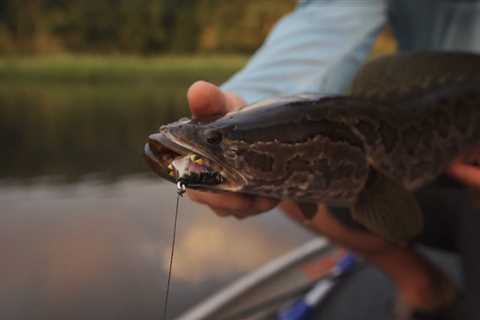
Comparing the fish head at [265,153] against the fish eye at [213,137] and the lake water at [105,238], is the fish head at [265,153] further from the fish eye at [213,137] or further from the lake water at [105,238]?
the lake water at [105,238]

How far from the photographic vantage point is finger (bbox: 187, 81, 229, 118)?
104 cm

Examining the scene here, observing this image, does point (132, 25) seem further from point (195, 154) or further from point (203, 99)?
point (195, 154)

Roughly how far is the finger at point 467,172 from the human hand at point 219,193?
600 mm

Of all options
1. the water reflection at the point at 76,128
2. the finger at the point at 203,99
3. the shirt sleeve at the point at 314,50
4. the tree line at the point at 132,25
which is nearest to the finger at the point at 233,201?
the finger at the point at 203,99

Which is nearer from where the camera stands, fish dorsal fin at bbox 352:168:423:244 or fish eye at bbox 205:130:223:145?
fish eye at bbox 205:130:223:145

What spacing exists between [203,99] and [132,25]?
11.9 m

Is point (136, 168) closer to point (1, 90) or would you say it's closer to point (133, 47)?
point (133, 47)

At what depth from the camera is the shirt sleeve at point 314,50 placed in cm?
176

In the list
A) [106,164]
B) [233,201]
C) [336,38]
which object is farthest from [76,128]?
[233,201]

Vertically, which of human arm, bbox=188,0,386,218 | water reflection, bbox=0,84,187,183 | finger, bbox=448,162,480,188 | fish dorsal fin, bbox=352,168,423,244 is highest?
human arm, bbox=188,0,386,218

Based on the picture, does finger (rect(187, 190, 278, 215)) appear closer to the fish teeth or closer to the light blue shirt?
the fish teeth

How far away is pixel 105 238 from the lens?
4121 mm

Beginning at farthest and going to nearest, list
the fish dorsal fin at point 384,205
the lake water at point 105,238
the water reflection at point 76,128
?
1. the water reflection at point 76,128
2. the lake water at point 105,238
3. the fish dorsal fin at point 384,205

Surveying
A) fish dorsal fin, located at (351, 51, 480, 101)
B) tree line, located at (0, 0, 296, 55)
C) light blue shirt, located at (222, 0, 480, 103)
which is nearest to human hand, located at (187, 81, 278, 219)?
fish dorsal fin, located at (351, 51, 480, 101)
